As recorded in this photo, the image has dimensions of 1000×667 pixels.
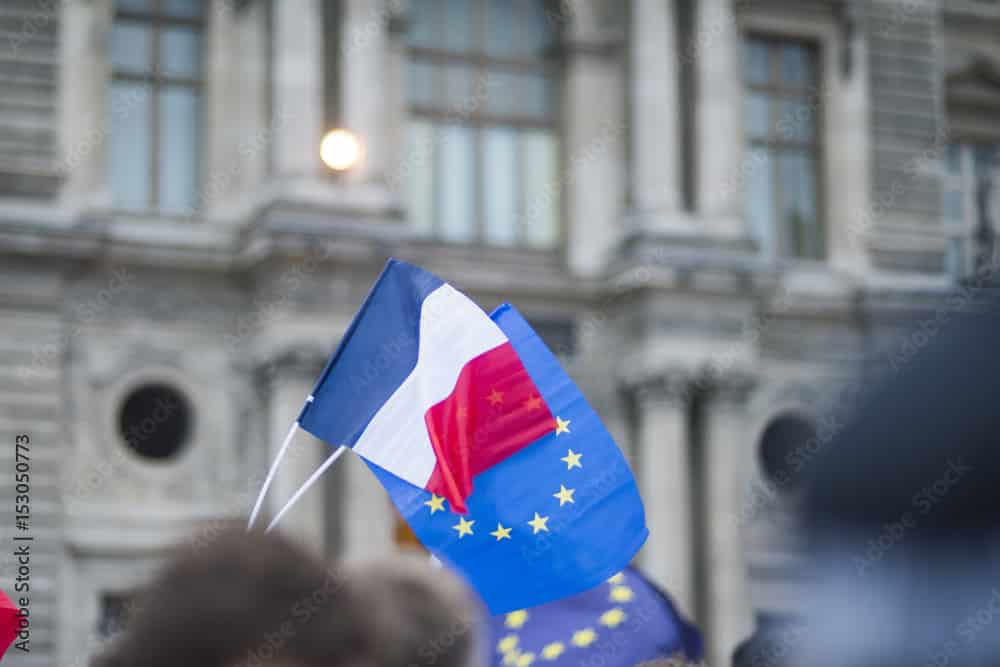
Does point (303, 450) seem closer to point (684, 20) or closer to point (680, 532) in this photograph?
point (680, 532)

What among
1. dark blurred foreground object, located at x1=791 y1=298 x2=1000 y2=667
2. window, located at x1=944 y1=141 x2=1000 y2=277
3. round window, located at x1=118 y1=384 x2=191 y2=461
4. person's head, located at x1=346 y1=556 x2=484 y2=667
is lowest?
round window, located at x1=118 y1=384 x2=191 y2=461

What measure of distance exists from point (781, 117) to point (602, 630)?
16.9 m

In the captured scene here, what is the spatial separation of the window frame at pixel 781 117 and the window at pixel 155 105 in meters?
6.31

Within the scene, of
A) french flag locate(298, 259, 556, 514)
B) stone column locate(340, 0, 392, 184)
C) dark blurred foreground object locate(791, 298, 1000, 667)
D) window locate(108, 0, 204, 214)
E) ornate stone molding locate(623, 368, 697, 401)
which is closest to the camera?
dark blurred foreground object locate(791, 298, 1000, 667)

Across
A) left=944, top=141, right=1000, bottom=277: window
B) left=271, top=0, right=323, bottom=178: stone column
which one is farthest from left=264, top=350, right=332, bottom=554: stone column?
left=944, top=141, right=1000, bottom=277: window

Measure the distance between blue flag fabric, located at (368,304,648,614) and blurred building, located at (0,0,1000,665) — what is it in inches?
444

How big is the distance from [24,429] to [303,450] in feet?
8.68

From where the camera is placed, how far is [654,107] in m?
20.5

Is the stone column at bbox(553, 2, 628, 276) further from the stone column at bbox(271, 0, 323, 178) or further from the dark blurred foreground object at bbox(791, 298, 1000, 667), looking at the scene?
the dark blurred foreground object at bbox(791, 298, 1000, 667)

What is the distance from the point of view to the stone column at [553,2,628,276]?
68.7 ft

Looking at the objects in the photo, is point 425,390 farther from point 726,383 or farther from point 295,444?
point 726,383

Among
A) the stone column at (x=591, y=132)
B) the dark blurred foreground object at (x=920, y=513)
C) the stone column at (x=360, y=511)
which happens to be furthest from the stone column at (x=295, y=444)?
the dark blurred foreground object at (x=920, y=513)

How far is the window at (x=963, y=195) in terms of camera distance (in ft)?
74.9

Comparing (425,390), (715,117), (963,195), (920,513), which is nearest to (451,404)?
(425,390)
